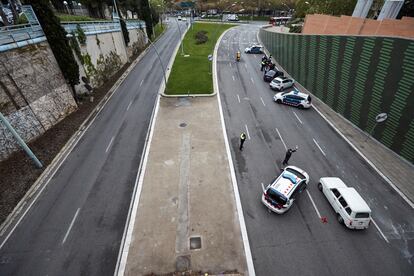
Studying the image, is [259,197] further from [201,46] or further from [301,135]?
[201,46]

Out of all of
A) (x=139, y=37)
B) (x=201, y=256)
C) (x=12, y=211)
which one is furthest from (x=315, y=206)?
(x=139, y=37)

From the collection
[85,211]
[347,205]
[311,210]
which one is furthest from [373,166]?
[85,211]

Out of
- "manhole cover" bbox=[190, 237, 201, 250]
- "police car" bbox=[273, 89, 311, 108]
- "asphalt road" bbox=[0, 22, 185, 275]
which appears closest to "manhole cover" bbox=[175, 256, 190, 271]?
"manhole cover" bbox=[190, 237, 201, 250]

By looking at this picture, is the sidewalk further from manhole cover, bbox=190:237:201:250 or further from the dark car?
the dark car

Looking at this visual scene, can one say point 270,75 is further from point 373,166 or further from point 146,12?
point 146,12

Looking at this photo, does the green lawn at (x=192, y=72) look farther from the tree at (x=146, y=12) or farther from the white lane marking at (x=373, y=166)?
the white lane marking at (x=373, y=166)
